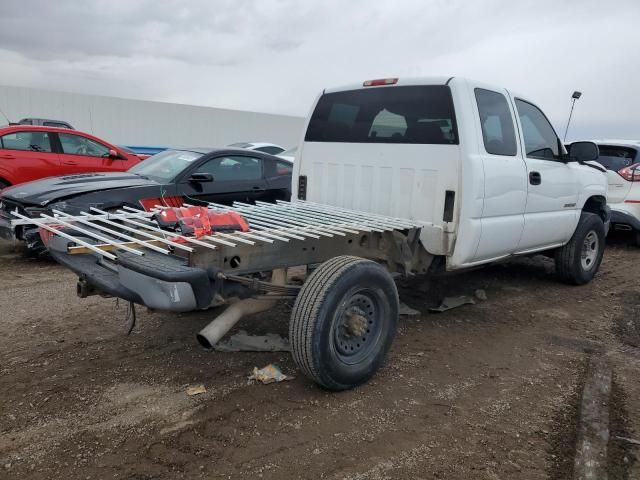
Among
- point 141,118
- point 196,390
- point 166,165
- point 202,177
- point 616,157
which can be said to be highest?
point 141,118

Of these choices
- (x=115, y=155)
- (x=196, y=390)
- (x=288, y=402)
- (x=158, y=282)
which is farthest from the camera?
(x=115, y=155)

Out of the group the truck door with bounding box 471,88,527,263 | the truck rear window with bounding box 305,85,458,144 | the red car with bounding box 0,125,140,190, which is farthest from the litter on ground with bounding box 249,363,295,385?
the red car with bounding box 0,125,140,190

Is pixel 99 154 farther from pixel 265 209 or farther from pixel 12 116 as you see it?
pixel 12 116

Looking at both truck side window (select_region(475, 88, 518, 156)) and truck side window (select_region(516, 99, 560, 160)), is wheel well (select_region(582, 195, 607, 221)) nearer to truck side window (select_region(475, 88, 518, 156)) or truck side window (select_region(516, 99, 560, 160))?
truck side window (select_region(516, 99, 560, 160))

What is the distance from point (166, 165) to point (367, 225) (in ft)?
13.5

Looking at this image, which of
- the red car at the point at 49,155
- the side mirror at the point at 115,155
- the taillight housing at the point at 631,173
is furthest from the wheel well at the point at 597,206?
the side mirror at the point at 115,155

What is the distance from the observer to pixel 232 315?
3.63 metres

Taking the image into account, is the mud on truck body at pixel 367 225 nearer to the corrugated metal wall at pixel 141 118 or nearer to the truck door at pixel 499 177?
the truck door at pixel 499 177

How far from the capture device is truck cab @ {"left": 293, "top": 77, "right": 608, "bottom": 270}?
442cm

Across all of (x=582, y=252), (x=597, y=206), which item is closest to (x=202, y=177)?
(x=582, y=252)

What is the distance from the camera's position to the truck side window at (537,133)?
5.21m

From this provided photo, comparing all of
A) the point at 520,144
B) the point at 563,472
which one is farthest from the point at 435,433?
the point at 520,144

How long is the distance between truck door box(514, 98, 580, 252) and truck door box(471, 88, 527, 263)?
0.59ft

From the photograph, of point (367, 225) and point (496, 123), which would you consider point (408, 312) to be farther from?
point (496, 123)
